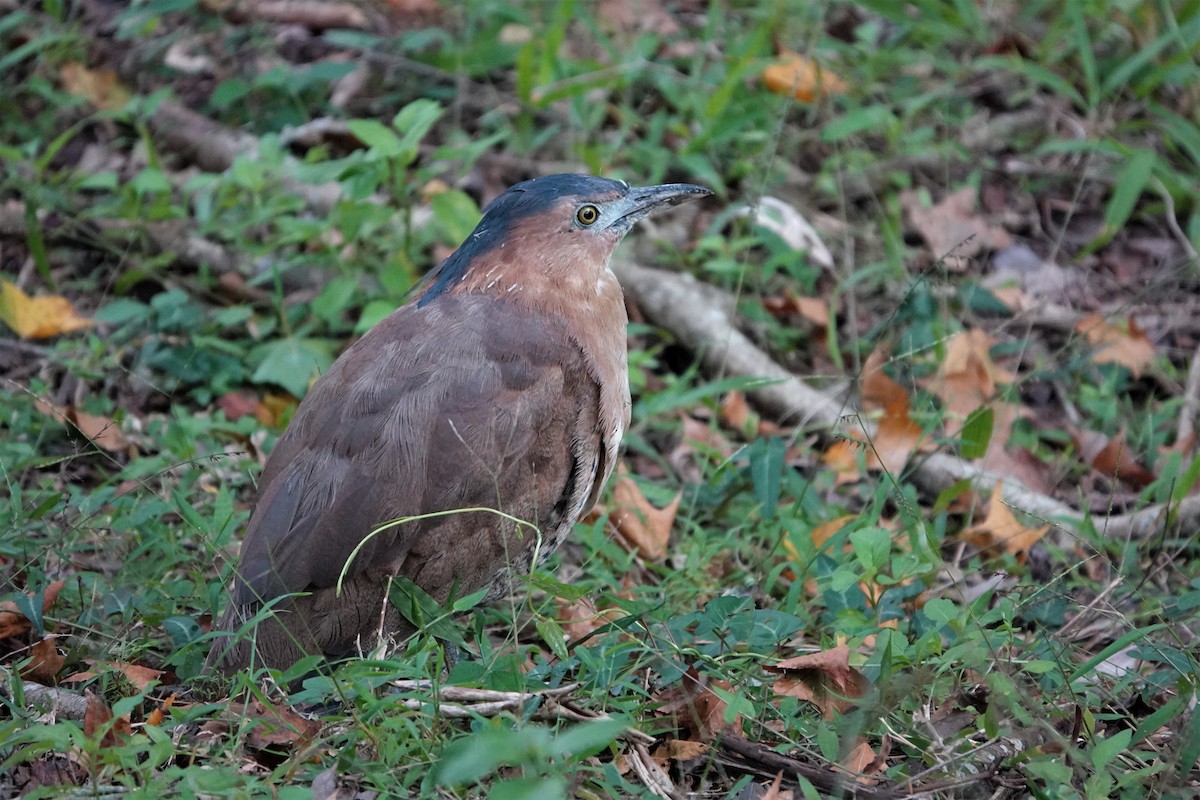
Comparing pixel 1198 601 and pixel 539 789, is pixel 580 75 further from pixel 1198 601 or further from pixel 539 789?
pixel 539 789

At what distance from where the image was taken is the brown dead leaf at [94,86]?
6895mm

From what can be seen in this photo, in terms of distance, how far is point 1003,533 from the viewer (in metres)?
4.67

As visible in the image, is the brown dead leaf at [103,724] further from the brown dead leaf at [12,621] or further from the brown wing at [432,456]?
the brown dead leaf at [12,621]

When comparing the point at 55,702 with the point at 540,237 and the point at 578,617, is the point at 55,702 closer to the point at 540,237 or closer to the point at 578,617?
the point at 578,617

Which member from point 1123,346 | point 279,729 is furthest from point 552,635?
point 1123,346

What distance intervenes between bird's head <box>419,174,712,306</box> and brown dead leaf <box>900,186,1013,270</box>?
101 inches

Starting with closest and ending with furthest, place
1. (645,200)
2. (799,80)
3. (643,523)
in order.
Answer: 1. (645,200)
2. (643,523)
3. (799,80)

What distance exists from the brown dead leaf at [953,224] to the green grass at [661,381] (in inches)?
5.3

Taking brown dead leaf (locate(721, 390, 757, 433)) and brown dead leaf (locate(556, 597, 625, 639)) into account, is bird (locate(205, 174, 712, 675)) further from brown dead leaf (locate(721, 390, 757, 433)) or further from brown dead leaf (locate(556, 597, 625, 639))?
brown dead leaf (locate(721, 390, 757, 433))

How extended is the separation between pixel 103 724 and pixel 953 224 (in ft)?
15.4

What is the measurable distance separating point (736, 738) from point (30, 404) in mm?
3222

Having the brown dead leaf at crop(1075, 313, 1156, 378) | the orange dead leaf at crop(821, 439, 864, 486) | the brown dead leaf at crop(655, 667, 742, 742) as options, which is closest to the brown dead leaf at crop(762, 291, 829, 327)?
the orange dead leaf at crop(821, 439, 864, 486)

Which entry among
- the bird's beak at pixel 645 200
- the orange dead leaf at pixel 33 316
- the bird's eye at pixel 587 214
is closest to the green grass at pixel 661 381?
the orange dead leaf at pixel 33 316

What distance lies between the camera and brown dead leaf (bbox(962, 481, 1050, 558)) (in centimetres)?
459
